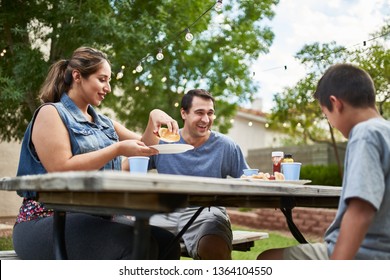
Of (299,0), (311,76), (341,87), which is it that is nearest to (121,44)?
(311,76)

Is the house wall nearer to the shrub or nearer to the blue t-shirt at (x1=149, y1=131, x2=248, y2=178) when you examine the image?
the shrub

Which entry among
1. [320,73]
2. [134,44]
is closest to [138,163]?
[134,44]

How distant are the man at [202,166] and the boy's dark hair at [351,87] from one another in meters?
1.39

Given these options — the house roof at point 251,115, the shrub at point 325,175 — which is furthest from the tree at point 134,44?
the house roof at point 251,115

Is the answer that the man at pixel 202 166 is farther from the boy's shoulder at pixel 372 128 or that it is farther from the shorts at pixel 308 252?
the boy's shoulder at pixel 372 128

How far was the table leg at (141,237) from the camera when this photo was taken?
5.00 ft

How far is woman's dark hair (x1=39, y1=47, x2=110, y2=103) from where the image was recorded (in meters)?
2.43

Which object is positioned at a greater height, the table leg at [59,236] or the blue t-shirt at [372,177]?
the blue t-shirt at [372,177]

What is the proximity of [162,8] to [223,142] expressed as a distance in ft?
14.7

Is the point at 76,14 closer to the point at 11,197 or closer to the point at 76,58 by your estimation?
the point at 11,197

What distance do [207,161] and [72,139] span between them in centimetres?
130

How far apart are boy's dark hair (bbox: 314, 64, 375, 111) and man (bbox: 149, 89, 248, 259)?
139 cm

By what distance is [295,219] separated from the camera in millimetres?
8344

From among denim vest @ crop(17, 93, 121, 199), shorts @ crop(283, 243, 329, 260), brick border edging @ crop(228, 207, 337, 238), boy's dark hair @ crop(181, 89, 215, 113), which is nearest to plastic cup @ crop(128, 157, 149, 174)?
denim vest @ crop(17, 93, 121, 199)
